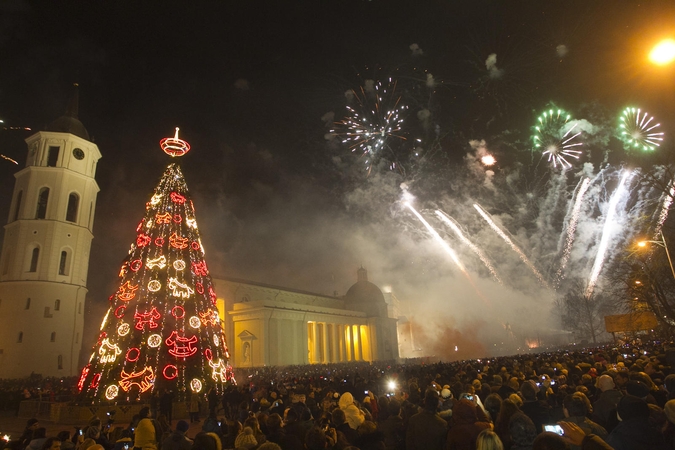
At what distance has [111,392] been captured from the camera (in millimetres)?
18000

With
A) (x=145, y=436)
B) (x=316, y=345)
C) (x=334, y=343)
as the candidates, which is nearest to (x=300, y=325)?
(x=316, y=345)

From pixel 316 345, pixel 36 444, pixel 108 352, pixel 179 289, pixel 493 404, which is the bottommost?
pixel 36 444

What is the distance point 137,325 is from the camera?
1898 cm

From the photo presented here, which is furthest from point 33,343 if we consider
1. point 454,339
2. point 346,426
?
point 454,339

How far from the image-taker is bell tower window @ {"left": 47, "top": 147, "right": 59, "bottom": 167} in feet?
140

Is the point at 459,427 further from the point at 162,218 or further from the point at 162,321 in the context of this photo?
the point at 162,218

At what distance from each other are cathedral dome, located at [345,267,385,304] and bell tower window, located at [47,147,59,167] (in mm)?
59611

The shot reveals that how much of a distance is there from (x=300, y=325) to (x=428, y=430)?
57.8 metres

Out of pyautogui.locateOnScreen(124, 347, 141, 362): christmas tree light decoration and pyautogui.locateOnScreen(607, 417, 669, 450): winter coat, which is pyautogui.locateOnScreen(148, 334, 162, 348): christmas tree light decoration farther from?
pyautogui.locateOnScreen(607, 417, 669, 450): winter coat

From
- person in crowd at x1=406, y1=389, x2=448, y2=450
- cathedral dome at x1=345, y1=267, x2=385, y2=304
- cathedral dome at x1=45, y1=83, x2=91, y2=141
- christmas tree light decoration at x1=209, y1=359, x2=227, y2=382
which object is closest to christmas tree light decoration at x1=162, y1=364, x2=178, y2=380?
christmas tree light decoration at x1=209, y1=359, x2=227, y2=382

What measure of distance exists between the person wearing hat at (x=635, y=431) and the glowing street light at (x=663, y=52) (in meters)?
6.46

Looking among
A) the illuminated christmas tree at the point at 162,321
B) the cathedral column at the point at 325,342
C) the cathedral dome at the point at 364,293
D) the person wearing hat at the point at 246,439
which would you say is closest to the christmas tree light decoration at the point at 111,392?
the illuminated christmas tree at the point at 162,321

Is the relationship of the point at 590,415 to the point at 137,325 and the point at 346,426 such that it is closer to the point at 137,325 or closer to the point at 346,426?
the point at 346,426

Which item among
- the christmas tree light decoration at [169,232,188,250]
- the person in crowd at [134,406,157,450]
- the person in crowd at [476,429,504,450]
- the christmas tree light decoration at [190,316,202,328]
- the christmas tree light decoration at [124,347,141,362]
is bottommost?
the person in crowd at [134,406,157,450]
